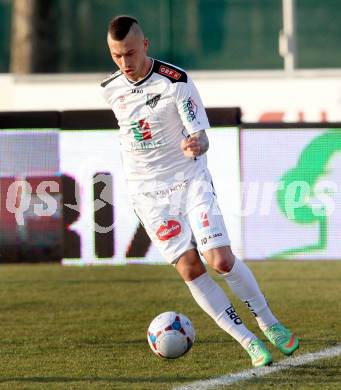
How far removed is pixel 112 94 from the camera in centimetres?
751

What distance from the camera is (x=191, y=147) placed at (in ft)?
22.9

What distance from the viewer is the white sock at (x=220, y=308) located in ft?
23.8

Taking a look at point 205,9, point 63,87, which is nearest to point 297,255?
point 63,87

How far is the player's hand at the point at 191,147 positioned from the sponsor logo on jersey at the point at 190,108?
7.8 inches

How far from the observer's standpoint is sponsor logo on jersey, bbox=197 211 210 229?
7.23 metres

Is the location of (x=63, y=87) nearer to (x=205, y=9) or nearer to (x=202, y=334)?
(x=205, y=9)

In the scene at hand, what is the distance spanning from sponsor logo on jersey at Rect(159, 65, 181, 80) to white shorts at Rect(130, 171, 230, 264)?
59cm

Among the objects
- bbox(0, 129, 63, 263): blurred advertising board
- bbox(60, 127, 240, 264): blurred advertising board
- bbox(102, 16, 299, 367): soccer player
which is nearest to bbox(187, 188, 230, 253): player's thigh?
bbox(102, 16, 299, 367): soccer player

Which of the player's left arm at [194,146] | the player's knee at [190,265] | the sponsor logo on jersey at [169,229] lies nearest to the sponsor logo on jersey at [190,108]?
the player's left arm at [194,146]

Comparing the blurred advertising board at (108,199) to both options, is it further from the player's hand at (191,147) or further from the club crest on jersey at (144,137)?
the player's hand at (191,147)

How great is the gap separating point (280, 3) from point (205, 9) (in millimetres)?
1352

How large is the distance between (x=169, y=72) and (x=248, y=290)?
134 centimetres

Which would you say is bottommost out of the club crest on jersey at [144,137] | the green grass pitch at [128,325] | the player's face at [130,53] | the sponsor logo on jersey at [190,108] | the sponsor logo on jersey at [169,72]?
the green grass pitch at [128,325]

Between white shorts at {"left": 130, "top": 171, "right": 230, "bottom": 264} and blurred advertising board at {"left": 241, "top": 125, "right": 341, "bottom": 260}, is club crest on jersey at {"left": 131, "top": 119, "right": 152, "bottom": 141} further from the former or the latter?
blurred advertising board at {"left": 241, "top": 125, "right": 341, "bottom": 260}
